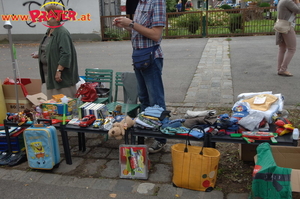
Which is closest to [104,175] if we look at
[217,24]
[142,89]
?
[142,89]

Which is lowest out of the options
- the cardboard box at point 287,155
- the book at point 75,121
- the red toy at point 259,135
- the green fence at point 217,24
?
the cardboard box at point 287,155

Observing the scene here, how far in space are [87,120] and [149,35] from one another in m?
1.22

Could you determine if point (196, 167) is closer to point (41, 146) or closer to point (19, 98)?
point (41, 146)

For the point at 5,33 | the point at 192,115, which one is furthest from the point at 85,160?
the point at 5,33

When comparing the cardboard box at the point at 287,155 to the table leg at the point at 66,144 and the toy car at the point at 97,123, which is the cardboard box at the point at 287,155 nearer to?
the toy car at the point at 97,123

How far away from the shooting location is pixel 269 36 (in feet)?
44.9

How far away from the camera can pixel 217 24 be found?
1477 centimetres

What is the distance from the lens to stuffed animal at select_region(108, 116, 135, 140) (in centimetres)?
333

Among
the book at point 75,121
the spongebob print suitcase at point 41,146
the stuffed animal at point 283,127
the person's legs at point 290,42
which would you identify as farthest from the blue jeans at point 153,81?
the person's legs at point 290,42

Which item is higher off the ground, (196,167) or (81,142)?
(196,167)

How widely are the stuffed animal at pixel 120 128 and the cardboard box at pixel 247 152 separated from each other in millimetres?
1290

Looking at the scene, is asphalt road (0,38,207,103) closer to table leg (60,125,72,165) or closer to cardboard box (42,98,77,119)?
cardboard box (42,98,77,119)

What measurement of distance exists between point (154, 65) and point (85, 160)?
59.4 inches

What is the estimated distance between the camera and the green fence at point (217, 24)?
1423cm
